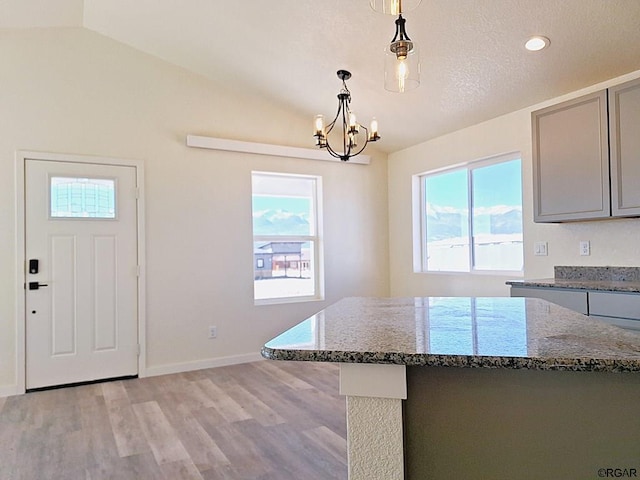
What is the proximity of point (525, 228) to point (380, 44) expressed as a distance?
2.00 m

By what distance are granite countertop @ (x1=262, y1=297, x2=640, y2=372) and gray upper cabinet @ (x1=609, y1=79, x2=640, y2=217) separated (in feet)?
5.82

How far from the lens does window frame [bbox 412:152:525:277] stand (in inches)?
158

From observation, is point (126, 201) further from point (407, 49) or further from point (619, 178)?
point (619, 178)

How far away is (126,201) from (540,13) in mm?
3586

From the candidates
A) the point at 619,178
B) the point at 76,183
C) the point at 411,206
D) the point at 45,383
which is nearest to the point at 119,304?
the point at 45,383

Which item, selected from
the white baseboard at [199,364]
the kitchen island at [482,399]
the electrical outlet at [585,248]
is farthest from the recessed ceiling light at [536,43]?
the white baseboard at [199,364]

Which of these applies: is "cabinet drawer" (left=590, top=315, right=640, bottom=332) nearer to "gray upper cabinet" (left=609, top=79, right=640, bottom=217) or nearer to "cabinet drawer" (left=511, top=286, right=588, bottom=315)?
"cabinet drawer" (left=511, top=286, right=588, bottom=315)

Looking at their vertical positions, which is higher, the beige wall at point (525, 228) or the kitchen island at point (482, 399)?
the beige wall at point (525, 228)

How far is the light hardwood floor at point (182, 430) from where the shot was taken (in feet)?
7.45

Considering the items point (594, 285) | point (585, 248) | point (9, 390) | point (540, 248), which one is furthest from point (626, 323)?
point (9, 390)

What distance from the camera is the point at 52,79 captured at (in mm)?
3719

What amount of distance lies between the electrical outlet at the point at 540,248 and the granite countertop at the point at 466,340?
2.30 metres

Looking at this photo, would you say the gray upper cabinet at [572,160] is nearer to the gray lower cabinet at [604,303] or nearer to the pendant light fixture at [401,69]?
the gray lower cabinet at [604,303]

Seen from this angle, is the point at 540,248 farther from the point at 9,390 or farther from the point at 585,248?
the point at 9,390
